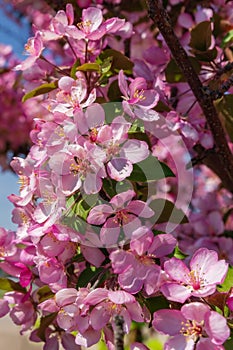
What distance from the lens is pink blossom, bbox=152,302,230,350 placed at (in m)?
0.78

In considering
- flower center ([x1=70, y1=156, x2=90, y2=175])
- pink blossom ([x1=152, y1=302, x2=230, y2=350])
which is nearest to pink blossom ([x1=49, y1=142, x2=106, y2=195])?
flower center ([x1=70, y1=156, x2=90, y2=175])

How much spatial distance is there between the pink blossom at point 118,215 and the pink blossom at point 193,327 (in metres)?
0.13

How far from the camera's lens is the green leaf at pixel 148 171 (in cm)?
93

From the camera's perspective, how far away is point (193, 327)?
2.66ft

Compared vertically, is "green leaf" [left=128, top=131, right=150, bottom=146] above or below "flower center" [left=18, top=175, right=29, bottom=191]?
above

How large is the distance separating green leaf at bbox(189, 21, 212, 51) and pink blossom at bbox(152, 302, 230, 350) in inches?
22.4

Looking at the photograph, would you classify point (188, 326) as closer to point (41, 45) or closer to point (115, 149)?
point (115, 149)

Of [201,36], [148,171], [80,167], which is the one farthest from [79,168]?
[201,36]

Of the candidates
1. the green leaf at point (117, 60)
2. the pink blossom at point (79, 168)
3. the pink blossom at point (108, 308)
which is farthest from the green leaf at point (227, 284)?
the green leaf at point (117, 60)

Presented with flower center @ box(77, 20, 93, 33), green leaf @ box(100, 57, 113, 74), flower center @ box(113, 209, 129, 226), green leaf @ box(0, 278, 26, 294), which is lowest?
green leaf @ box(0, 278, 26, 294)

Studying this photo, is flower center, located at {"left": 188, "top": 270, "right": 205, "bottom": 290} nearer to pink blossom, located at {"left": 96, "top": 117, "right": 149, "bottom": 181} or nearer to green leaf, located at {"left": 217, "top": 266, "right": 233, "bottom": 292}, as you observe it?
green leaf, located at {"left": 217, "top": 266, "right": 233, "bottom": 292}

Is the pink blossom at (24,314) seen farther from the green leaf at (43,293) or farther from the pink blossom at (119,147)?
the pink blossom at (119,147)

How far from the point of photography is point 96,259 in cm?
94

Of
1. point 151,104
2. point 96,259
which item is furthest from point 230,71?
point 96,259
